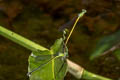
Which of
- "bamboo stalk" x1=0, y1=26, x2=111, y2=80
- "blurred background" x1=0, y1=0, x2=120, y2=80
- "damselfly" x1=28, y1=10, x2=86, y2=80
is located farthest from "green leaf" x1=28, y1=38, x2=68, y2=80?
"blurred background" x1=0, y1=0, x2=120, y2=80

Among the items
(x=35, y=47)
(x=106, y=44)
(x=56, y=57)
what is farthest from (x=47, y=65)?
(x=106, y=44)

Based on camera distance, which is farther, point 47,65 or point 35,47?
point 35,47

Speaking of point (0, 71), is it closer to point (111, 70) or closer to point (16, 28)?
point (16, 28)

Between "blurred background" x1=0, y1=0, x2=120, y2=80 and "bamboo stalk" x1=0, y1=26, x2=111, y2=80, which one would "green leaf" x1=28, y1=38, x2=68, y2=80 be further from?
"blurred background" x1=0, y1=0, x2=120, y2=80

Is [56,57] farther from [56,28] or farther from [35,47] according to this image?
[56,28]

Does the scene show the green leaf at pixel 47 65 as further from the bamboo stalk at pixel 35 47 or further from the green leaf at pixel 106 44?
the green leaf at pixel 106 44

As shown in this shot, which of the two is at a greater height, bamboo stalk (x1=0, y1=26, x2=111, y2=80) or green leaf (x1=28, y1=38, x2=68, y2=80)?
green leaf (x1=28, y1=38, x2=68, y2=80)

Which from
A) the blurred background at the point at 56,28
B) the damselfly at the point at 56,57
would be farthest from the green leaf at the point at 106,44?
the damselfly at the point at 56,57

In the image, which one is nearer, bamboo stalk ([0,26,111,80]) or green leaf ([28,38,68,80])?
green leaf ([28,38,68,80])

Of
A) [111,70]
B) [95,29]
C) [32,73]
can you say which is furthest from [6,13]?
[32,73]
